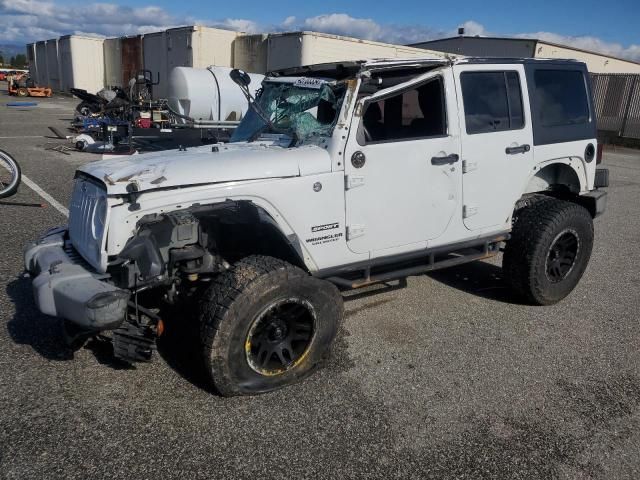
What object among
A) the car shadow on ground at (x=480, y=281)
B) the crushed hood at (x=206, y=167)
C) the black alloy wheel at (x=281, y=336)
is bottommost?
the car shadow on ground at (x=480, y=281)

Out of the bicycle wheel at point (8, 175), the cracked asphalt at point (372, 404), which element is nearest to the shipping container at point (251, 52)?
the bicycle wheel at point (8, 175)

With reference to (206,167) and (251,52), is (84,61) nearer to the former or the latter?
(251,52)

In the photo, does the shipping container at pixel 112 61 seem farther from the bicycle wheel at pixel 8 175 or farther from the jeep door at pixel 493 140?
the jeep door at pixel 493 140

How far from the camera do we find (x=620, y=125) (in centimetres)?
2214

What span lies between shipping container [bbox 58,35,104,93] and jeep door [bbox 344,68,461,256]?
3603 centimetres

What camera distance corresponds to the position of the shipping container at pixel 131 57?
3088 cm

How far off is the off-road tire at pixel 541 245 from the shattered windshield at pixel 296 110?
2.17 meters

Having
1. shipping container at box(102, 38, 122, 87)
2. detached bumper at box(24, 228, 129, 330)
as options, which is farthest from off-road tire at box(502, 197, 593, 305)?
shipping container at box(102, 38, 122, 87)

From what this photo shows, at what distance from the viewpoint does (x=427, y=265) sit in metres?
4.34

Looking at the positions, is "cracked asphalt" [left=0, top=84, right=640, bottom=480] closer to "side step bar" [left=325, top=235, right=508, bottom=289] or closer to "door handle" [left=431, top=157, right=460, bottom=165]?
"side step bar" [left=325, top=235, right=508, bottom=289]

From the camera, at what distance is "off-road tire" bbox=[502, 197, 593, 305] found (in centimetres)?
475

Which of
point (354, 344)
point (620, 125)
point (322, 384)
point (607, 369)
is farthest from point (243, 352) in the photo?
point (620, 125)

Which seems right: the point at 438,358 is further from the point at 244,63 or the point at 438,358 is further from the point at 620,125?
the point at 244,63

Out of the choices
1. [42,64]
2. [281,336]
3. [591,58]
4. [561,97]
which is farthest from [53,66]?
[281,336]
